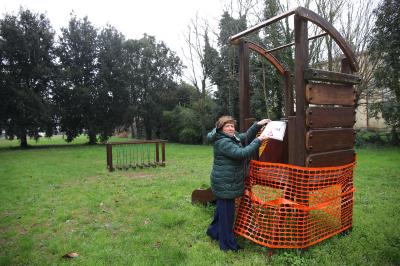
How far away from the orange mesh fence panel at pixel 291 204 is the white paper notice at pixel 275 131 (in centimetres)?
39

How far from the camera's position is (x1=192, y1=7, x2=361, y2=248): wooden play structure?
12.6 feet

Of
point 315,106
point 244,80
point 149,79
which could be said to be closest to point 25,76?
point 149,79

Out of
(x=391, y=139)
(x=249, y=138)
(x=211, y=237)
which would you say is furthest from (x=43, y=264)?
(x=391, y=139)

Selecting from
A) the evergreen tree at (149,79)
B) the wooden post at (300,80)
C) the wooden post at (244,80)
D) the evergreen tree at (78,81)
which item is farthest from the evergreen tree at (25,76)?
the wooden post at (300,80)

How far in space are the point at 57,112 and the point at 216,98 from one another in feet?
45.3

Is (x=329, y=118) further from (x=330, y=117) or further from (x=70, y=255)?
(x=70, y=255)

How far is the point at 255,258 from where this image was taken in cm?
391

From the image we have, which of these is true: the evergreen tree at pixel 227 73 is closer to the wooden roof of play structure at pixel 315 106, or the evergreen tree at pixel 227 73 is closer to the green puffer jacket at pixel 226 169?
the wooden roof of play structure at pixel 315 106

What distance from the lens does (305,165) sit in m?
3.89

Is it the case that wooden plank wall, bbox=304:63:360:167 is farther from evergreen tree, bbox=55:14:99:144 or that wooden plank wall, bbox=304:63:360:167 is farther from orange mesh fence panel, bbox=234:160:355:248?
evergreen tree, bbox=55:14:99:144

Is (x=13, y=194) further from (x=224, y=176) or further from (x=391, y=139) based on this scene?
(x=391, y=139)

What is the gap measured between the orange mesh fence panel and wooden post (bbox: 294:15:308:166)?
9.3 inches

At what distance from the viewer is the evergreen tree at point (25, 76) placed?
933 inches

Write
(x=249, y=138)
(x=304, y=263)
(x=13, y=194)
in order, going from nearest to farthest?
(x=304, y=263), (x=249, y=138), (x=13, y=194)
